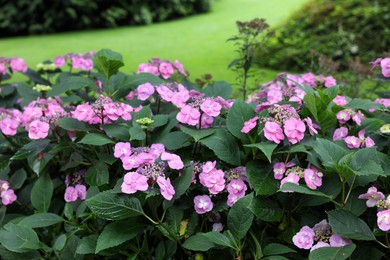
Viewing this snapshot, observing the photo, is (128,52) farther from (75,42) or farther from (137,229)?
(137,229)

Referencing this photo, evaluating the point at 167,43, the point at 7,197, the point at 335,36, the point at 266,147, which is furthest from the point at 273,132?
the point at 167,43

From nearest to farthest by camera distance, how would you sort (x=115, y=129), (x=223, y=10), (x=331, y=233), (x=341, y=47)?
(x=331, y=233)
(x=115, y=129)
(x=341, y=47)
(x=223, y=10)

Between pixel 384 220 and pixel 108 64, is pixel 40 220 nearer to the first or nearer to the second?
pixel 108 64

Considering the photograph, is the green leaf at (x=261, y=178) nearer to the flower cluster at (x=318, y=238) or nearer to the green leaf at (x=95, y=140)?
the flower cluster at (x=318, y=238)

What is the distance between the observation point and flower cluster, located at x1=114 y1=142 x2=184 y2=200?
4.17 feet

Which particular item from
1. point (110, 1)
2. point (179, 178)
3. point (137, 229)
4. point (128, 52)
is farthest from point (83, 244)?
point (110, 1)

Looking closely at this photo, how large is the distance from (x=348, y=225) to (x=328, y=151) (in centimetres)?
19

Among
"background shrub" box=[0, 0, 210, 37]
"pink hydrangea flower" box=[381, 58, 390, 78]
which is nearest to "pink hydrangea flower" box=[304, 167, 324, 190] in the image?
"pink hydrangea flower" box=[381, 58, 390, 78]

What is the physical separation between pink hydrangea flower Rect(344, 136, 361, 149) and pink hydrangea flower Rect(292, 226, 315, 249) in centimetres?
29

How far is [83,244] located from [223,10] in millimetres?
9437

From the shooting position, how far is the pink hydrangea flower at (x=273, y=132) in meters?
1.33

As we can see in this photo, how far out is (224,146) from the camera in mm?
1430

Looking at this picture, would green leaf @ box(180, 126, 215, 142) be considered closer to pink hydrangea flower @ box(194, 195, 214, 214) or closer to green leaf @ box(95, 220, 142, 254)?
pink hydrangea flower @ box(194, 195, 214, 214)

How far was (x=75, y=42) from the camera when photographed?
754 centimetres
